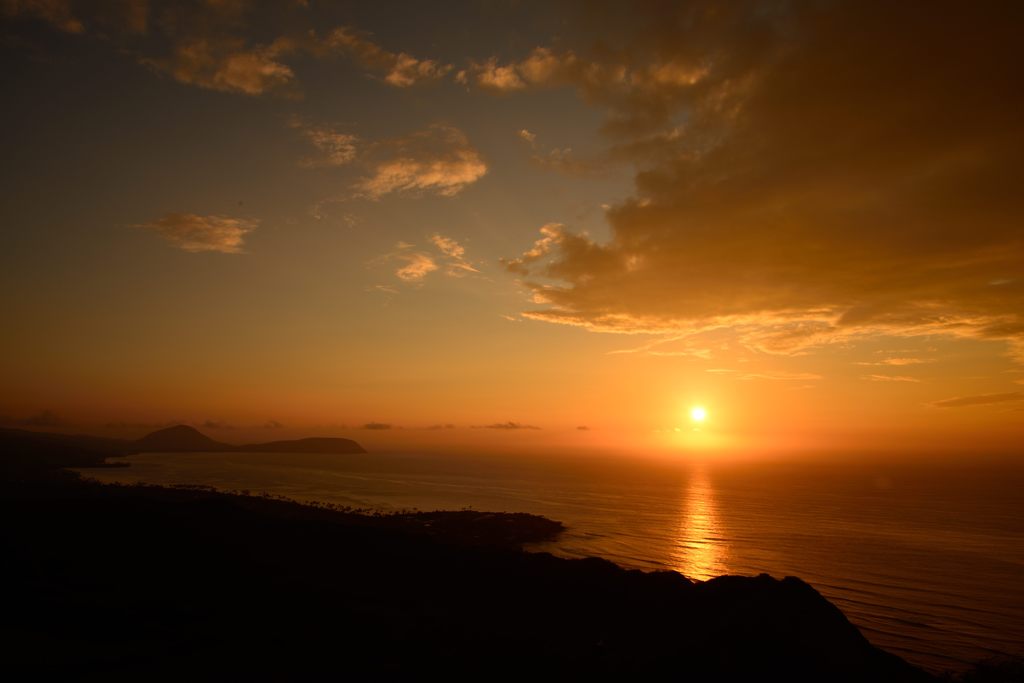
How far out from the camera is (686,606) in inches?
1129

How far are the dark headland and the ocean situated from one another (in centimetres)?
1655

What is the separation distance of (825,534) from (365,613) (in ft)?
264

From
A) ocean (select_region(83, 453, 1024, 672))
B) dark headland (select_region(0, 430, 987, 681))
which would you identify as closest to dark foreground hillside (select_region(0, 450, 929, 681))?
dark headland (select_region(0, 430, 987, 681))

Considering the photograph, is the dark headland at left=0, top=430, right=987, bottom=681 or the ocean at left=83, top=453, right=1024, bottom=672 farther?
the ocean at left=83, top=453, right=1024, bottom=672

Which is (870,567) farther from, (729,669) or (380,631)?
(380,631)

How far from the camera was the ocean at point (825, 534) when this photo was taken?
39688mm

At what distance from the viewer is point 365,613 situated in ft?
80.0

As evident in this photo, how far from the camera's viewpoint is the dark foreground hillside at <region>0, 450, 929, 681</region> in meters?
18.5

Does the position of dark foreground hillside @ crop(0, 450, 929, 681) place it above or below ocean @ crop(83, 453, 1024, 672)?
above

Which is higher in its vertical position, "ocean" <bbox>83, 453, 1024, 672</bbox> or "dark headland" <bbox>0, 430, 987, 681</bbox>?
"dark headland" <bbox>0, 430, 987, 681</bbox>

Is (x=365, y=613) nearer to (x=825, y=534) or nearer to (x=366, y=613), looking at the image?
(x=366, y=613)

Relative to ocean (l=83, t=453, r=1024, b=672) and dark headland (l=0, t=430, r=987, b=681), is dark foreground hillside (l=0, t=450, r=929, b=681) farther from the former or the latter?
ocean (l=83, t=453, r=1024, b=672)

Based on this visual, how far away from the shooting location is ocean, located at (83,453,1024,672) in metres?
39.7

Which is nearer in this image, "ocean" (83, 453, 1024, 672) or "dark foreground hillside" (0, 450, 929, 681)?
"dark foreground hillside" (0, 450, 929, 681)
